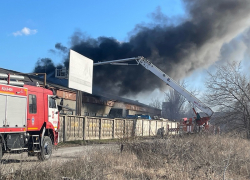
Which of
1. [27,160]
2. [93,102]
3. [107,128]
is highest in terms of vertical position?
[93,102]

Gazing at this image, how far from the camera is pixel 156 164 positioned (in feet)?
27.7

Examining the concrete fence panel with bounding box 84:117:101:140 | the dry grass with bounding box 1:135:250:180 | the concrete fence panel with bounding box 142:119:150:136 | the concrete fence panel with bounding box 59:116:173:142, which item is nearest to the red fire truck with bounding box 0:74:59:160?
the dry grass with bounding box 1:135:250:180

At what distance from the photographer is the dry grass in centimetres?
621

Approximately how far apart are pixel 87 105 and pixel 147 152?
23045 mm

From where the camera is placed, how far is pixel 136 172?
736cm

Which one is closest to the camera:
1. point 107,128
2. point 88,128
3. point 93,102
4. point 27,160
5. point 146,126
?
point 27,160

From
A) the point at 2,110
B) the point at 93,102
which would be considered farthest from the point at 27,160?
the point at 93,102

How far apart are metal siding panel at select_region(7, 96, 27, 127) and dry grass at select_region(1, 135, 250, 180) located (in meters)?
2.96

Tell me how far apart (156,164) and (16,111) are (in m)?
4.86

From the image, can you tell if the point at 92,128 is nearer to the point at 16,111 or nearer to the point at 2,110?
the point at 16,111

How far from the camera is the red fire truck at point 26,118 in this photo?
364 inches

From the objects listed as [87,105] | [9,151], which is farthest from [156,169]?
[87,105]

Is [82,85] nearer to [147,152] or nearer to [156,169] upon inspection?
[147,152]

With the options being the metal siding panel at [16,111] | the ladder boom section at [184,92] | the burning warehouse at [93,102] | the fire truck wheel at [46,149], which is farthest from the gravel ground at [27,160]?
the burning warehouse at [93,102]
